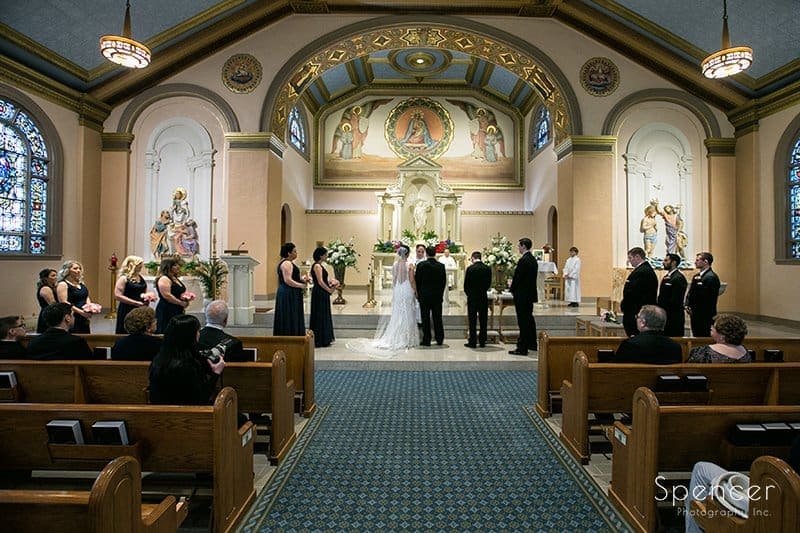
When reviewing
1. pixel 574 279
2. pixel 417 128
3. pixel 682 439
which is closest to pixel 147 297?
pixel 682 439

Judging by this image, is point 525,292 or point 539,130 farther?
point 539,130

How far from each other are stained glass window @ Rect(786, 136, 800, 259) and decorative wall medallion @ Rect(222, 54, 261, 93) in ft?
37.0

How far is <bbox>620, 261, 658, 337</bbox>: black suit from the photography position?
556cm

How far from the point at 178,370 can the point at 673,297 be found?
5.23m

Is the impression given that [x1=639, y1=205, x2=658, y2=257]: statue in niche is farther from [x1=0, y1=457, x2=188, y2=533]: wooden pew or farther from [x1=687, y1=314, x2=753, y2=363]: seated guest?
[x1=0, y1=457, x2=188, y2=533]: wooden pew

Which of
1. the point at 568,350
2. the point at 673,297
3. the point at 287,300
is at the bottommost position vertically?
the point at 568,350

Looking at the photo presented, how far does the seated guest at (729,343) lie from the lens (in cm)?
320

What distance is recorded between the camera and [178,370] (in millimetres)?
2541

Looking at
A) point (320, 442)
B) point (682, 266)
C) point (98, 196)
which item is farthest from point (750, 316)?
point (98, 196)

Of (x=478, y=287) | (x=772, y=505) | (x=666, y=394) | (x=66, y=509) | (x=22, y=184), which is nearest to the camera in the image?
(x=66, y=509)

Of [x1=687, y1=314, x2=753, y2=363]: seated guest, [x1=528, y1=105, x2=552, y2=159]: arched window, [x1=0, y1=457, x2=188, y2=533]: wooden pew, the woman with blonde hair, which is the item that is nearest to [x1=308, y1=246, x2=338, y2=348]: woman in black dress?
the woman with blonde hair

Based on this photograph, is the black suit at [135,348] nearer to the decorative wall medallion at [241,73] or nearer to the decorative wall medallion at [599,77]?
the decorative wall medallion at [241,73]

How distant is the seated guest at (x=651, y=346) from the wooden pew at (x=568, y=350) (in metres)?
0.90

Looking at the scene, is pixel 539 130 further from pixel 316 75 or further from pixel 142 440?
pixel 142 440
